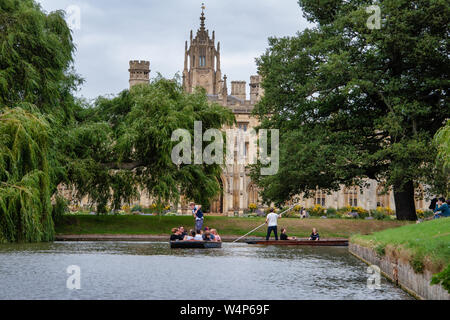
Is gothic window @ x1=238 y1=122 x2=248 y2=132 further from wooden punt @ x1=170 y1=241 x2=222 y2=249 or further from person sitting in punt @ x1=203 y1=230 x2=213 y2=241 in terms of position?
wooden punt @ x1=170 y1=241 x2=222 y2=249

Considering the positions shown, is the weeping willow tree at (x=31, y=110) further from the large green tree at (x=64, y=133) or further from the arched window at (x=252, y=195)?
the arched window at (x=252, y=195)

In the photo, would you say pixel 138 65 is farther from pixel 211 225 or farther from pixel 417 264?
pixel 417 264

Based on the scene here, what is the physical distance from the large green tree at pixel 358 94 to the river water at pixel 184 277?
11.1 meters

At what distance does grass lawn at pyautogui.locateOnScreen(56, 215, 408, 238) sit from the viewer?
33.8 metres

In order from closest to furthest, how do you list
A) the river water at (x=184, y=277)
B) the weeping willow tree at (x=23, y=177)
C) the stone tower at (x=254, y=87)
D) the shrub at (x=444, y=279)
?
the shrub at (x=444, y=279) < the river water at (x=184, y=277) < the weeping willow tree at (x=23, y=177) < the stone tower at (x=254, y=87)

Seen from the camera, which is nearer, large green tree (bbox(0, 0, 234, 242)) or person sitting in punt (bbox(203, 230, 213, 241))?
large green tree (bbox(0, 0, 234, 242))

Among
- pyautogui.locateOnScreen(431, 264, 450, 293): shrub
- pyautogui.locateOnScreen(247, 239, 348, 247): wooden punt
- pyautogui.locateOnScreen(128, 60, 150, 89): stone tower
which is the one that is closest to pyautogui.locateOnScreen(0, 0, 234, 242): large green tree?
pyautogui.locateOnScreen(247, 239, 348, 247): wooden punt

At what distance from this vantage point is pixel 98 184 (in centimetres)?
3284

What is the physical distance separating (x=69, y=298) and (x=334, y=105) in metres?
24.7

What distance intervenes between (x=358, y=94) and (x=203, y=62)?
250ft

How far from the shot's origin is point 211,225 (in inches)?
1401

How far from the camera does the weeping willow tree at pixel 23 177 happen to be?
66.8 ft

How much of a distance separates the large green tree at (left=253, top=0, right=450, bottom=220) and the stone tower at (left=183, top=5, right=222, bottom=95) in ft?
224

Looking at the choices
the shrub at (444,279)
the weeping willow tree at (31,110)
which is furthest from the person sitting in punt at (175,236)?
the shrub at (444,279)
